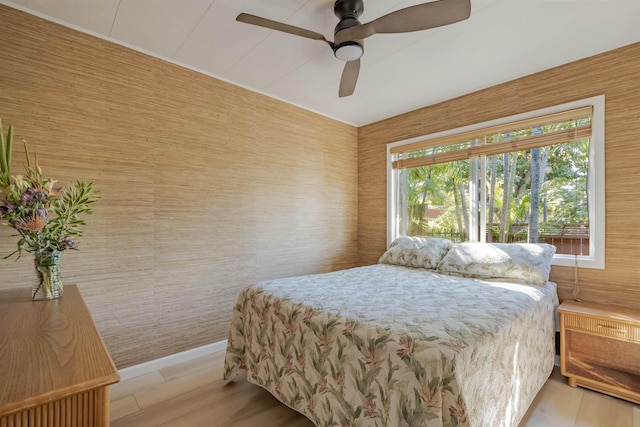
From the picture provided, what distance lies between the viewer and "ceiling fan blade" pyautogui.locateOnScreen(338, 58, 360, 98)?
2115mm

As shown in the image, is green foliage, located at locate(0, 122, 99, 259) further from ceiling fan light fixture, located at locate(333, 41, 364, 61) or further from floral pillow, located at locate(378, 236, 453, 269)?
floral pillow, located at locate(378, 236, 453, 269)

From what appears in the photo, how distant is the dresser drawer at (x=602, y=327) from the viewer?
186cm

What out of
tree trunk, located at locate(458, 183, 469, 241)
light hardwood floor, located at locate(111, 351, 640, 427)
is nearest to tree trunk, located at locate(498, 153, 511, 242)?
tree trunk, located at locate(458, 183, 469, 241)

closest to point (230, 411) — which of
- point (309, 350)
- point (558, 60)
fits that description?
point (309, 350)

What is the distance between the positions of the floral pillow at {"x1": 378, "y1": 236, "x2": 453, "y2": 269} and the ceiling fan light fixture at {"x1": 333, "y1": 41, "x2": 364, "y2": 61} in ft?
6.42

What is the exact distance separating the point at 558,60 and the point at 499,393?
2.58m

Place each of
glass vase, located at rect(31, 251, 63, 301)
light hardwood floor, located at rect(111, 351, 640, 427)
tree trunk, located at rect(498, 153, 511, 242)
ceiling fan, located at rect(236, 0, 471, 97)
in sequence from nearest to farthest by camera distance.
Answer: glass vase, located at rect(31, 251, 63, 301) → ceiling fan, located at rect(236, 0, 471, 97) → light hardwood floor, located at rect(111, 351, 640, 427) → tree trunk, located at rect(498, 153, 511, 242)

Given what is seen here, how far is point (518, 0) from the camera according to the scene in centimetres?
175

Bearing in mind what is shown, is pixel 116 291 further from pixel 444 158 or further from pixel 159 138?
pixel 444 158

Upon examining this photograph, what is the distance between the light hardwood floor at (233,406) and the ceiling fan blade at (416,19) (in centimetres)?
232

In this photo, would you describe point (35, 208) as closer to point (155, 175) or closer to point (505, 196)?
point (155, 175)

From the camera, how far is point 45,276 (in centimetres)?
139

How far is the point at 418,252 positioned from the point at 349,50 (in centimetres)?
202

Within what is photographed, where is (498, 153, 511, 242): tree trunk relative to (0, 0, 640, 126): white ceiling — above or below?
below
